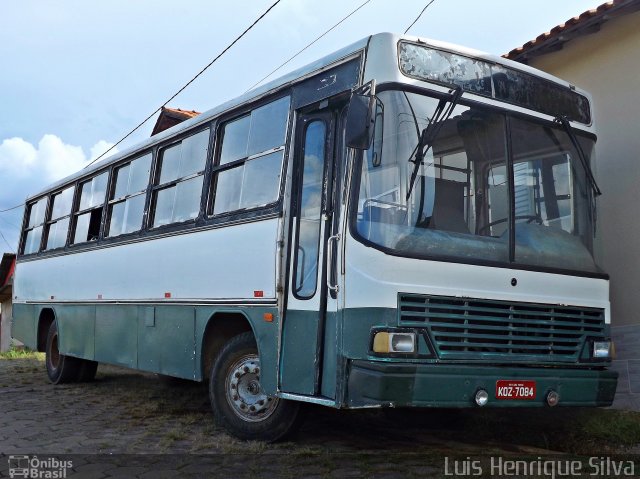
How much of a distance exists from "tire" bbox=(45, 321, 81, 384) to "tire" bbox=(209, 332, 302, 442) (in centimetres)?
537

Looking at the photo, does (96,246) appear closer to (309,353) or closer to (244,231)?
(244,231)

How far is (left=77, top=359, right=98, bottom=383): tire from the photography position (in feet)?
36.8

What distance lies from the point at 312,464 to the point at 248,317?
54.8 inches

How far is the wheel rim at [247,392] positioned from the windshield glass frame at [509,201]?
180 centimetres

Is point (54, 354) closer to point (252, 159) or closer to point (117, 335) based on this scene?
point (117, 335)

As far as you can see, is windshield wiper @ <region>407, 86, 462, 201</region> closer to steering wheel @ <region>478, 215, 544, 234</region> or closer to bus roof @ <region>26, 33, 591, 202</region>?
bus roof @ <region>26, 33, 591, 202</region>

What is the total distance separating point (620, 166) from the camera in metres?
8.02

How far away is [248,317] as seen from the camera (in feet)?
20.3

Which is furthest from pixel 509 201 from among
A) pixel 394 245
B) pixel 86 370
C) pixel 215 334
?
pixel 86 370

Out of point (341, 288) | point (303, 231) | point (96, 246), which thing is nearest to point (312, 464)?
point (341, 288)

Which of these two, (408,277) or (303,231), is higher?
(303,231)

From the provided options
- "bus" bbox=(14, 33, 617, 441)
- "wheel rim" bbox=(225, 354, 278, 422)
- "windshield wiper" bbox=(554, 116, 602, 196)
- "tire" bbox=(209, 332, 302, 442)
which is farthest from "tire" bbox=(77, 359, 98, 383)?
"windshield wiper" bbox=(554, 116, 602, 196)

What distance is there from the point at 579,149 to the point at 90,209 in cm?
686

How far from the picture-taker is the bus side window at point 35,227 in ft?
40.4
